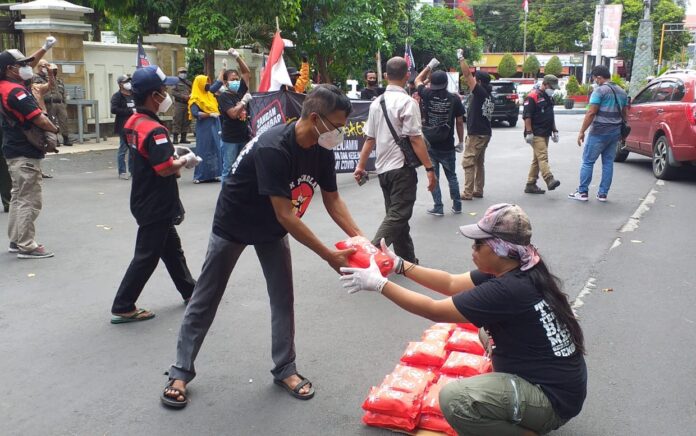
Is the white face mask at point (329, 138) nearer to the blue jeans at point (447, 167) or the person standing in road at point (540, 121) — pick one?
the blue jeans at point (447, 167)

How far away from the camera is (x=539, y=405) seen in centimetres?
309

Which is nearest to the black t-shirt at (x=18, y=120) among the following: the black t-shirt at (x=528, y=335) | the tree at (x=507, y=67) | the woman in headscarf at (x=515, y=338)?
the woman in headscarf at (x=515, y=338)

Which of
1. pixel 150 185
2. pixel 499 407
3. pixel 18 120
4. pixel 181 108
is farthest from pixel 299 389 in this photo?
pixel 181 108

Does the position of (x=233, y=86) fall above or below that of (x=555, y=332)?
above

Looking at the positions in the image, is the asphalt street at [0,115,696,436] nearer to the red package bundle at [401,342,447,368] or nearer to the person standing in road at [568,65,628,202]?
the red package bundle at [401,342,447,368]

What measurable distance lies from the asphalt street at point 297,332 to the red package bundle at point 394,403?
137mm

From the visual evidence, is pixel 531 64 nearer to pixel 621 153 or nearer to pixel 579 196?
pixel 621 153

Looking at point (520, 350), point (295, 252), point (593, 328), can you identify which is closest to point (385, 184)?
point (295, 252)

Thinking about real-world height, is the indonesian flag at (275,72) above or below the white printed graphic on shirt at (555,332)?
above

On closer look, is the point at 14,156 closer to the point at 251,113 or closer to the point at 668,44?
the point at 251,113

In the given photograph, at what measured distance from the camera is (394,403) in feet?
12.0

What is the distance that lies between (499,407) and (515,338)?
31cm

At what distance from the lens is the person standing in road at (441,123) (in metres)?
8.77

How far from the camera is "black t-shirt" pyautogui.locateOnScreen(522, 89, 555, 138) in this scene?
10406 mm
